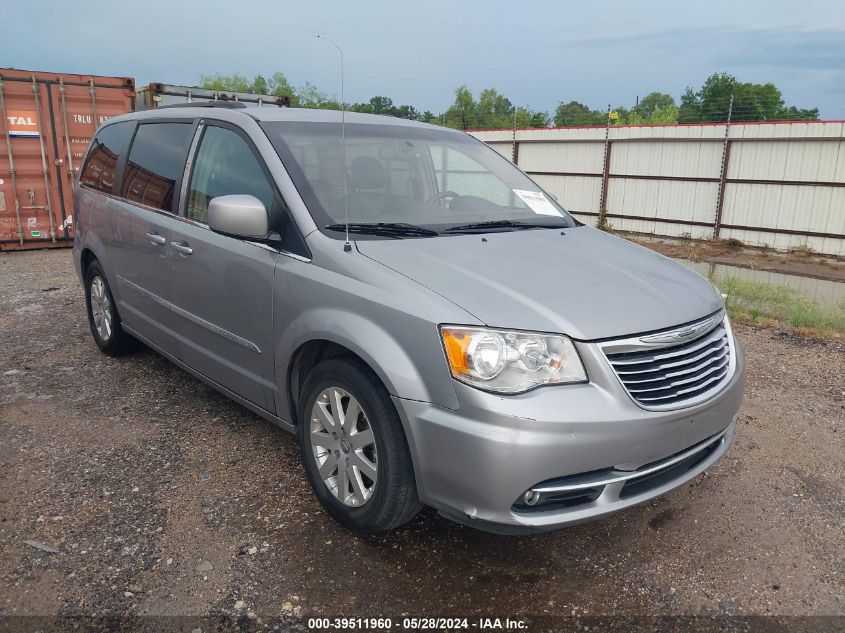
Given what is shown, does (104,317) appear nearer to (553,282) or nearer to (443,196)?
(443,196)

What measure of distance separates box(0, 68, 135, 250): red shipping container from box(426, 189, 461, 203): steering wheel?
9139 mm

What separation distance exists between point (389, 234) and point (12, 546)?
2036 mm

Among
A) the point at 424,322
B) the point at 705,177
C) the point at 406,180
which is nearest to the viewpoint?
the point at 424,322

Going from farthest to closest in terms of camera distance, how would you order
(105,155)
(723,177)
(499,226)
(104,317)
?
(723,177) → (104,317) → (105,155) → (499,226)

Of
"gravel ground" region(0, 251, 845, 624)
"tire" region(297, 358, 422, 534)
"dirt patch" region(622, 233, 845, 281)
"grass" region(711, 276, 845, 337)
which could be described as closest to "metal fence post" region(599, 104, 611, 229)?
"dirt patch" region(622, 233, 845, 281)

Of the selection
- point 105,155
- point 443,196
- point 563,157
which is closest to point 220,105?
point 443,196

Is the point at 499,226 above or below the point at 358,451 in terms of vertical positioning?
above

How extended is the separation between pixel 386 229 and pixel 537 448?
127cm

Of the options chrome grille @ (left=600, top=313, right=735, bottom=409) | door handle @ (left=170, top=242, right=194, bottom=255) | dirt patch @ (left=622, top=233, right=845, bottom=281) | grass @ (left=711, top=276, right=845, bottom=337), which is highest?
door handle @ (left=170, top=242, right=194, bottom=255)

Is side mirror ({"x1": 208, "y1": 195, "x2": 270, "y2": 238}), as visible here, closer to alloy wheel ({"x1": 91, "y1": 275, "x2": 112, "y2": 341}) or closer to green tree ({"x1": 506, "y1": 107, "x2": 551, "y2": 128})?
alloy wheel ({"x1": 91, "y1": 275, "x2": 112, "y2": 341})

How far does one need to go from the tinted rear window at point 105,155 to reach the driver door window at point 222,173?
4.18 feet

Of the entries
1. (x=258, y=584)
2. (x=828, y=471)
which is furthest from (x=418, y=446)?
(x=828, y=471)

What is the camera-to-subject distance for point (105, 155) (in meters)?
4.94

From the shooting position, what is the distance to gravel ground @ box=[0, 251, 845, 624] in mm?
2494
